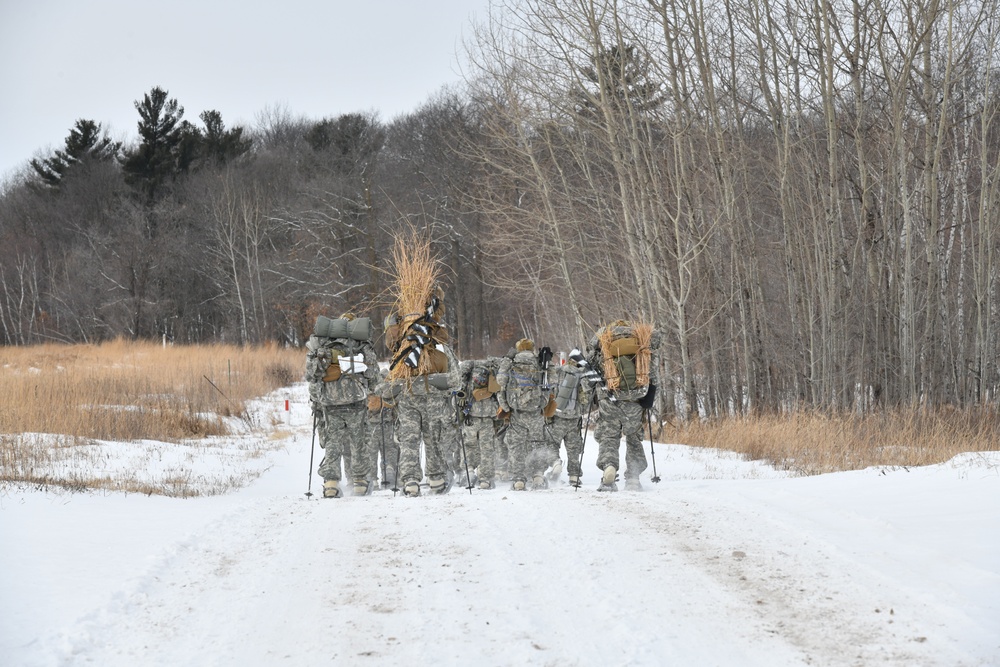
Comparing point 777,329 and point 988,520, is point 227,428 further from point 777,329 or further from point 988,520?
point 988,520

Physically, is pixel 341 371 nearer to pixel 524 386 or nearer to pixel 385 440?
pixel 385 440

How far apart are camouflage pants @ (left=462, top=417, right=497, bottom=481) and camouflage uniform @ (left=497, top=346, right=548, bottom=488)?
0.29m

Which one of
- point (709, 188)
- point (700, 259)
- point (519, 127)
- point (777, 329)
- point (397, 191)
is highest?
point (397, 191)

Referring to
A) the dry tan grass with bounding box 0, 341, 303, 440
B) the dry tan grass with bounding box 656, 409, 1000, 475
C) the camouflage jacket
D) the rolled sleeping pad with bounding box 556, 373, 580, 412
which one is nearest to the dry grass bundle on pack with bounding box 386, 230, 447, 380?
the camouflage jacket

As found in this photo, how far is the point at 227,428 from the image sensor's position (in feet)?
64.0

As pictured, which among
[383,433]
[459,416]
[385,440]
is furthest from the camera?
[385,440]

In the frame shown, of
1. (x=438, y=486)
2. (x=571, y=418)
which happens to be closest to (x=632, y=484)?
(x=571, y=418)

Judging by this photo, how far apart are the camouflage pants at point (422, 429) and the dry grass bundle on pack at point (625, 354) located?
2076mm

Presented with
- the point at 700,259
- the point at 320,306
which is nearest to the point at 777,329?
the point at 700,259

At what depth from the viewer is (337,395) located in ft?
35.2

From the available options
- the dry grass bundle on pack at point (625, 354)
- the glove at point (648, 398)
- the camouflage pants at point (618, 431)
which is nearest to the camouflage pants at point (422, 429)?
the camouflage pants at point (618, 431)

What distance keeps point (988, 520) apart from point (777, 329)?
15393mm

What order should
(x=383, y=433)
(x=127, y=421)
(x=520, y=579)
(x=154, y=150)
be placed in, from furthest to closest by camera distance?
(x=154, y=150) → (x=127, y=421) → (x=383, y=433) → (x=520, y=579)

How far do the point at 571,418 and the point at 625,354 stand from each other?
50.8 inches
